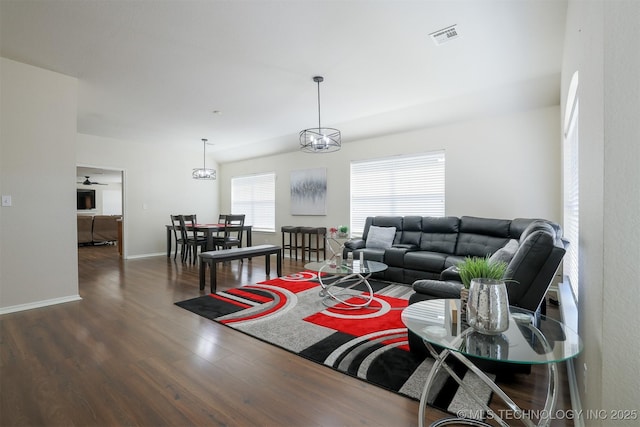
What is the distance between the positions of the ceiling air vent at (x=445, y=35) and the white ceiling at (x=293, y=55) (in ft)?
0.18

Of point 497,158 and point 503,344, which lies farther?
point 497,158

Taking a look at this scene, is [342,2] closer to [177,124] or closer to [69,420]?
[69,420]

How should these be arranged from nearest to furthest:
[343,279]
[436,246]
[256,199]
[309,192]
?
[343,279]
[436,246]
[309,192]
[256,199]

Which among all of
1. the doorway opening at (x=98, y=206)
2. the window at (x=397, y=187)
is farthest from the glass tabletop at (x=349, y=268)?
the doorway opening at (x=98, y=206)

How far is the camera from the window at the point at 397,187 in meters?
5.08

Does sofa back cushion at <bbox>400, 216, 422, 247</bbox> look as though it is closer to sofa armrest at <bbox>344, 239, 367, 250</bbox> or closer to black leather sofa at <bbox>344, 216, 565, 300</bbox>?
black leather sofa at <bbox>344, 216, 565, 300</bbox>

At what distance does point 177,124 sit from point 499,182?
17.9ft

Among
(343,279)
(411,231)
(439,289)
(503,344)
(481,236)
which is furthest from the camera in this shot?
(411,231)

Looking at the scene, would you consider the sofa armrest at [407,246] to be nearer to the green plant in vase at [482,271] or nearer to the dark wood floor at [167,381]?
the dark wood floor at [167,381]

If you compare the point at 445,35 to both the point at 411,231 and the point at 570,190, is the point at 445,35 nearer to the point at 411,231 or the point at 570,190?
the point at 570,190

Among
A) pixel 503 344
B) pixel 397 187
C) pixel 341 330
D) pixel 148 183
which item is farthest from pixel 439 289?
pixel 148 183

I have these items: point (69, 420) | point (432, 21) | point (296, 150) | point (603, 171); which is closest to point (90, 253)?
point (296, 150)

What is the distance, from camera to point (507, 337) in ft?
4.35

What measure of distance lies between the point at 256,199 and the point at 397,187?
3879 millimetres
